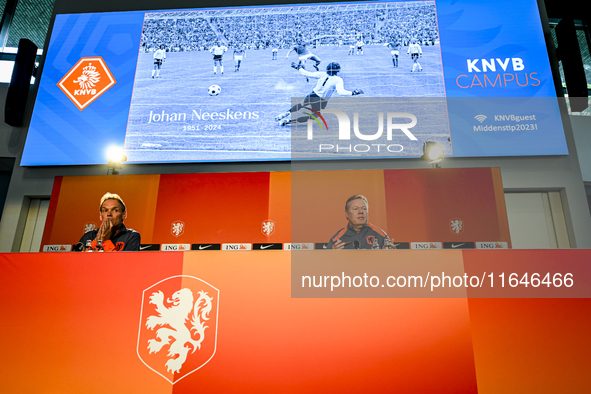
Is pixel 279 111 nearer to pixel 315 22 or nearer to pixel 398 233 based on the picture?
pixel 315 22

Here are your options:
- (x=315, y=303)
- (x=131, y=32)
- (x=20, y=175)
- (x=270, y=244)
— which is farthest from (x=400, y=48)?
(x=20, y=175)

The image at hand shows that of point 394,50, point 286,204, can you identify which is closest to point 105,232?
point 286,204

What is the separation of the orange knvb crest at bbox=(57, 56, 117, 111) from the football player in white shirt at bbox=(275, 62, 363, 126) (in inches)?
94.7

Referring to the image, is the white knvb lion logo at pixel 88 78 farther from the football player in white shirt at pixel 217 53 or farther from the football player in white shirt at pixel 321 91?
the football player in white shirt at pixel 321 91

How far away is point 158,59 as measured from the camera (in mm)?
4461

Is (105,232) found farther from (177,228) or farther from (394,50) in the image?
(394,50)

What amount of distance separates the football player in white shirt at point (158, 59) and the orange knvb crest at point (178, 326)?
3884 millimetres

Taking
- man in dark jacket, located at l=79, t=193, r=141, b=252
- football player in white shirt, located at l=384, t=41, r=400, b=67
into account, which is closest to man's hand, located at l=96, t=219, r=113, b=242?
man in dark jacket, located at l=79, t=193, r=141, b=252

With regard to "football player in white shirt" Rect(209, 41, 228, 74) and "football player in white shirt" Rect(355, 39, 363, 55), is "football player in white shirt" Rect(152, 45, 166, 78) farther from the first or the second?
"football player in white shirt" Rect(355, 39, 363, 55)

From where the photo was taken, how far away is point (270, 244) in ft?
12.6

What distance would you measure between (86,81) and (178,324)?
14.6 ft

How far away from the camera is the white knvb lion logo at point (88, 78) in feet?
14.6

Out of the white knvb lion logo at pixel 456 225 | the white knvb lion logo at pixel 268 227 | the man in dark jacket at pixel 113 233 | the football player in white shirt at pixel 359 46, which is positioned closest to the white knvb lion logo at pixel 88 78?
the man in dark jacket at pixel 113 233

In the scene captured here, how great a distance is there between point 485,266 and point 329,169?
293 cm
